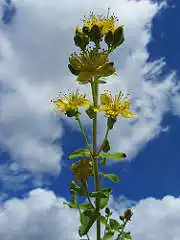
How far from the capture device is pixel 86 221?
3545 mm

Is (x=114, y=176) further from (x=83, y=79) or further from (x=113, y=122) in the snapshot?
(x=83, y=79)

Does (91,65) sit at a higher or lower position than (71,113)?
higher

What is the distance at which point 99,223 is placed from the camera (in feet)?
11.8

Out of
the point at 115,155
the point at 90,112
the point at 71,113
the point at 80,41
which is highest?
the point at 80,41

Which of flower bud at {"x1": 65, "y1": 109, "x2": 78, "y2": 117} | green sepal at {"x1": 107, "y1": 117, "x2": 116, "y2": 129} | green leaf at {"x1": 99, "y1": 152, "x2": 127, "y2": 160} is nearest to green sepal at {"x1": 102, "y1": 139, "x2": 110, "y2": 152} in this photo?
green leaf at {"x1": 99, "y1": 152, "x2": 127, "y2": 160}

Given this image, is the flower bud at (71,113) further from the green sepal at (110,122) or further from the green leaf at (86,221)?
the green leaf at (86,221)

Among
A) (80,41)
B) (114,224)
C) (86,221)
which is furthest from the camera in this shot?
(80,41)

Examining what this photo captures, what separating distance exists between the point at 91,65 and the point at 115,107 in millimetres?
600

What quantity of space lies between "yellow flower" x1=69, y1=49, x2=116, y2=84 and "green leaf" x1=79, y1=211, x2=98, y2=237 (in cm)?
147

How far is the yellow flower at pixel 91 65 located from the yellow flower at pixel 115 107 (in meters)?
0.38

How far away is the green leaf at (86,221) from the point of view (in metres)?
3.51

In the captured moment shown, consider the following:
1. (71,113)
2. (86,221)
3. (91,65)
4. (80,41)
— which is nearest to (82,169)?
(86,221)

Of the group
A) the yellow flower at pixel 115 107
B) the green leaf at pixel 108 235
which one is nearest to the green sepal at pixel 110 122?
the yellow flower at pixel 115 107

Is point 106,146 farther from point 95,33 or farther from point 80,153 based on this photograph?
point 95,33
